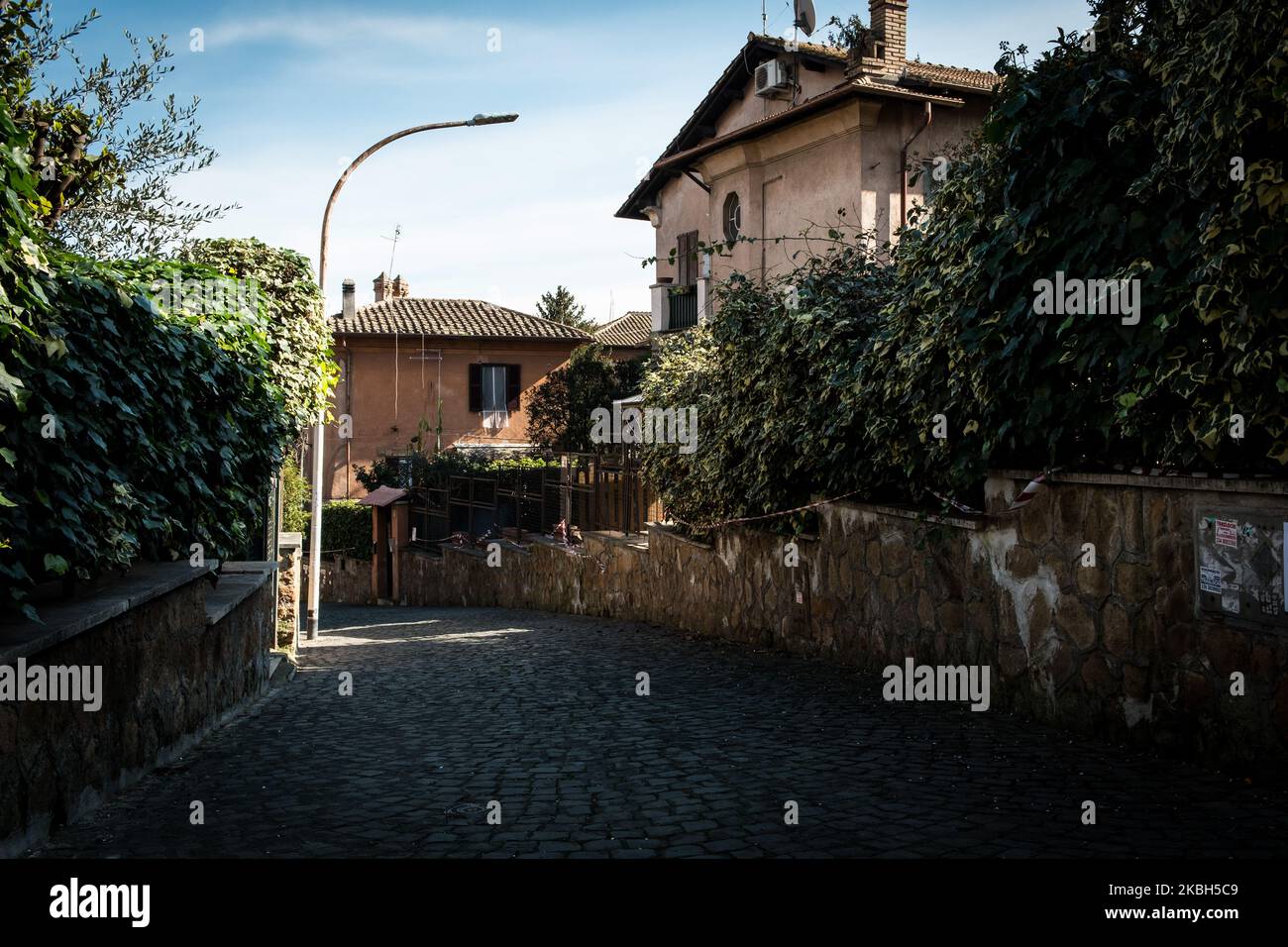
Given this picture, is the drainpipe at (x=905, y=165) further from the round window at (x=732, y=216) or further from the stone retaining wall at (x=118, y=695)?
the stone retaining wall at (x=118, y=695)

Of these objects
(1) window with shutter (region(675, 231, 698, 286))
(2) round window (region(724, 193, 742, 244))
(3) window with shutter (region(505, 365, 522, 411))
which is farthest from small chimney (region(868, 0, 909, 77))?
(3) window with shutter (region(505, 365, 522, 411))

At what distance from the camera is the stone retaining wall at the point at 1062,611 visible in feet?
19.6

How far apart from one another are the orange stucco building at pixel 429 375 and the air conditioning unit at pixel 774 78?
1927 centimetres

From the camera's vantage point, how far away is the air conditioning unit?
24047 millimetres

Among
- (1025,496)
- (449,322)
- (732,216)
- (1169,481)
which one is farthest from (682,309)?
(1169,481)

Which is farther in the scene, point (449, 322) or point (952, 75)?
point (449, 322)

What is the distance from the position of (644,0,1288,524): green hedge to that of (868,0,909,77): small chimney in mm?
14260

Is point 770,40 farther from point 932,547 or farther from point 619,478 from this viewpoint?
point 932,547

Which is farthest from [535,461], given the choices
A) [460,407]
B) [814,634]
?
[814,634]

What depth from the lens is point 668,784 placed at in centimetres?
622

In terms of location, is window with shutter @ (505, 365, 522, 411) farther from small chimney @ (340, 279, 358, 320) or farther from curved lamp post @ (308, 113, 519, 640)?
curved lamp post @ (308, 113, 519, 640)

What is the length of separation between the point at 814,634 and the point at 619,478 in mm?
8570

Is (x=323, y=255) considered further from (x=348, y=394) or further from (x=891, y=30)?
(x=348, y=394)

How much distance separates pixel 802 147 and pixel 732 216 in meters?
3.43
